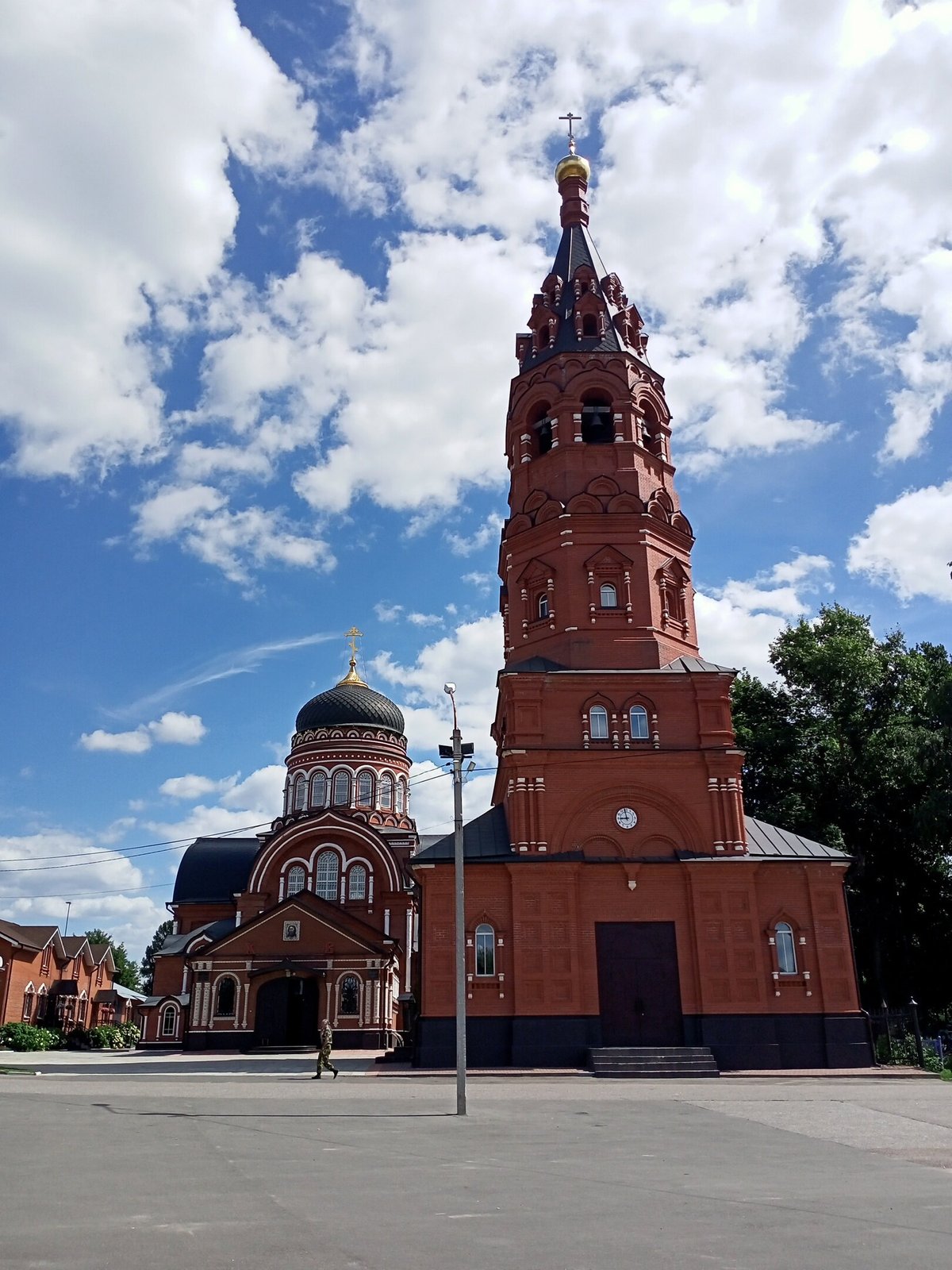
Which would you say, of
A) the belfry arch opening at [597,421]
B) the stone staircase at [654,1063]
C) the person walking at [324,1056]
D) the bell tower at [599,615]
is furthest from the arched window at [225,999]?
the belfry arch opening at [597,421]

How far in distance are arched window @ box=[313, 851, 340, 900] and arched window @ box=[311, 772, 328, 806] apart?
16.9ft

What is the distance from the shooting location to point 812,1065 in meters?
24.0

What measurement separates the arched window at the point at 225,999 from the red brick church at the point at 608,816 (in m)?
13.3

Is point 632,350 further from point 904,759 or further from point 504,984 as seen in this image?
point 504,984

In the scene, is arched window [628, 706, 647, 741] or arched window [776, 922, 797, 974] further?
arched window [628, 706, 647, 741]

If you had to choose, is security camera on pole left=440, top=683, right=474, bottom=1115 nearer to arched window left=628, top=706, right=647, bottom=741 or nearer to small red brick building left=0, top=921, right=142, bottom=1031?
arched window left=628, top=706, right=647, bottom=741

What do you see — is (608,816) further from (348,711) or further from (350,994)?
(348,711)

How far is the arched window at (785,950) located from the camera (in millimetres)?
24969

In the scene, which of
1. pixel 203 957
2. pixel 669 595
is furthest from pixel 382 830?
pixel 669 595

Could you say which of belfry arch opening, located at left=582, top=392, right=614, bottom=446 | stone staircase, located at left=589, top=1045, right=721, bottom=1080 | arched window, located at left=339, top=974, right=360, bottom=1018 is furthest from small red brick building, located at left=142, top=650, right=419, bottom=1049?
belfry arch opening, located at left=582, top=392, right=614, bottom=446

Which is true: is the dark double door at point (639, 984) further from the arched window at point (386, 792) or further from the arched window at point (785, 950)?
the arched window at point (386, 792)

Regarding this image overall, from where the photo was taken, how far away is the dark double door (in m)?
24.3

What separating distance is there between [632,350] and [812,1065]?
70.6ft

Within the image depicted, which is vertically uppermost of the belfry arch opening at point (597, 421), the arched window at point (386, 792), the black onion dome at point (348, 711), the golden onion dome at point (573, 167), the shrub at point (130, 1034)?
the golden onion dome at point (573, 167)
